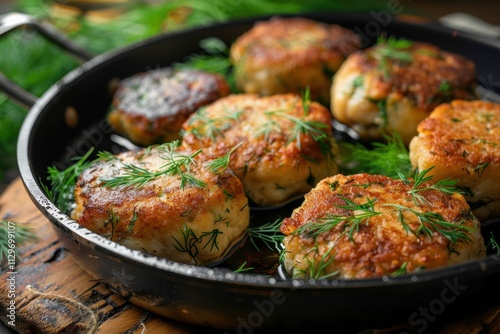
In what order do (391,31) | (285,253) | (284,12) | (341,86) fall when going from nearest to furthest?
(285,253)
(341,86)
(391,31)
(284,12)

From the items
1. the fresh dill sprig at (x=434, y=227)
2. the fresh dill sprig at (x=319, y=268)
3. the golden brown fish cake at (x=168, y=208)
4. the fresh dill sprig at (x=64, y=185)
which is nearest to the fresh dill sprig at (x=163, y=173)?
the golden brown fish cake at (x=168, y=208)

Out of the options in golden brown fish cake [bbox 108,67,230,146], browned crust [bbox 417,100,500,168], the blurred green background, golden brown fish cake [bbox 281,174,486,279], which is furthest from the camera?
the blurred green background

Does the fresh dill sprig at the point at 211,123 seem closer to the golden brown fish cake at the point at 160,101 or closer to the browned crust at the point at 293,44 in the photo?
the golden brown fish cake at the point at 160,101

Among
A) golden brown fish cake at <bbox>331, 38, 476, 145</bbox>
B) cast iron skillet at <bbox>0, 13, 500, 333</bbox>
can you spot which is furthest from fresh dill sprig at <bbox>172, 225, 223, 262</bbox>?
golden brown fish cake at <bbox>331, 38, 476, 145</bbox>

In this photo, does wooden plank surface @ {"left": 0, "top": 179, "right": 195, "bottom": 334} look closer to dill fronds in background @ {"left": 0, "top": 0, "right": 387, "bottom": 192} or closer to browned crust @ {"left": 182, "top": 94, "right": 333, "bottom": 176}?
browned crust @ {"left": 182, "top": 94, "right": 333, "bottom": 176}

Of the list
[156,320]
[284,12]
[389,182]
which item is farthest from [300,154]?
[284,12]

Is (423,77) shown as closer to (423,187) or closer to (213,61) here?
(423,187)

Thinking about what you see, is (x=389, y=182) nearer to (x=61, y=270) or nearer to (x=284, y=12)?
(x=61, y=270)
